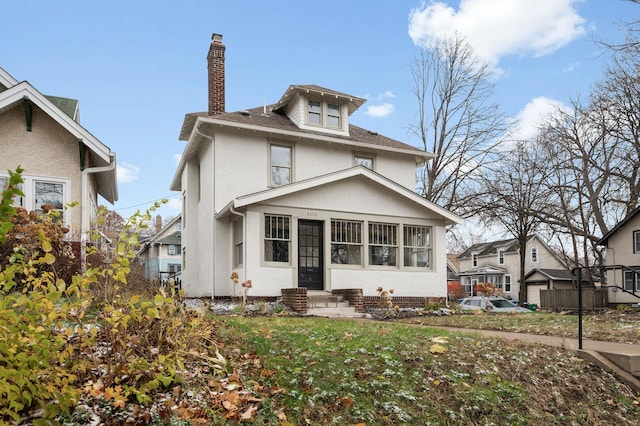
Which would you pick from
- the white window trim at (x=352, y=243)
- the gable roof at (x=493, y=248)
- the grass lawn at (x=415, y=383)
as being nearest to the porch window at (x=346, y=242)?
the white window trim at (x=352, y=243)

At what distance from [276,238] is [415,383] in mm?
11417

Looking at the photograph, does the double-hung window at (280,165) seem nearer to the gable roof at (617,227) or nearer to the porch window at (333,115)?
the porch window at (333,115)

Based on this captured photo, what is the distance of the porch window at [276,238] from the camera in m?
16.3

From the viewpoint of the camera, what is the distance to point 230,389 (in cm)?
471

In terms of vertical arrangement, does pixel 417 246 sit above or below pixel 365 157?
below

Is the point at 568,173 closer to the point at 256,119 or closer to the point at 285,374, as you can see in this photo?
the point at 256,119

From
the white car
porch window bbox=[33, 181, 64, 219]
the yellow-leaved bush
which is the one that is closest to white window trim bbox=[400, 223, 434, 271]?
the white car

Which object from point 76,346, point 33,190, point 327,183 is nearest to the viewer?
point 76,346

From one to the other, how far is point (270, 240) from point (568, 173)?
2100cm

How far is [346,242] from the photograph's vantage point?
1748cm

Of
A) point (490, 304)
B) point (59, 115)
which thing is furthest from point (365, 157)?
point (59, 115)

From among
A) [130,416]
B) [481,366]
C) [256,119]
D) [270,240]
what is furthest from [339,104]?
[130,416]

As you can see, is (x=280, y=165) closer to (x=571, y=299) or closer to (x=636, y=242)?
(x=571, y=299)

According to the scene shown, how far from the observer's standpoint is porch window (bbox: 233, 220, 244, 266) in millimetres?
16788
